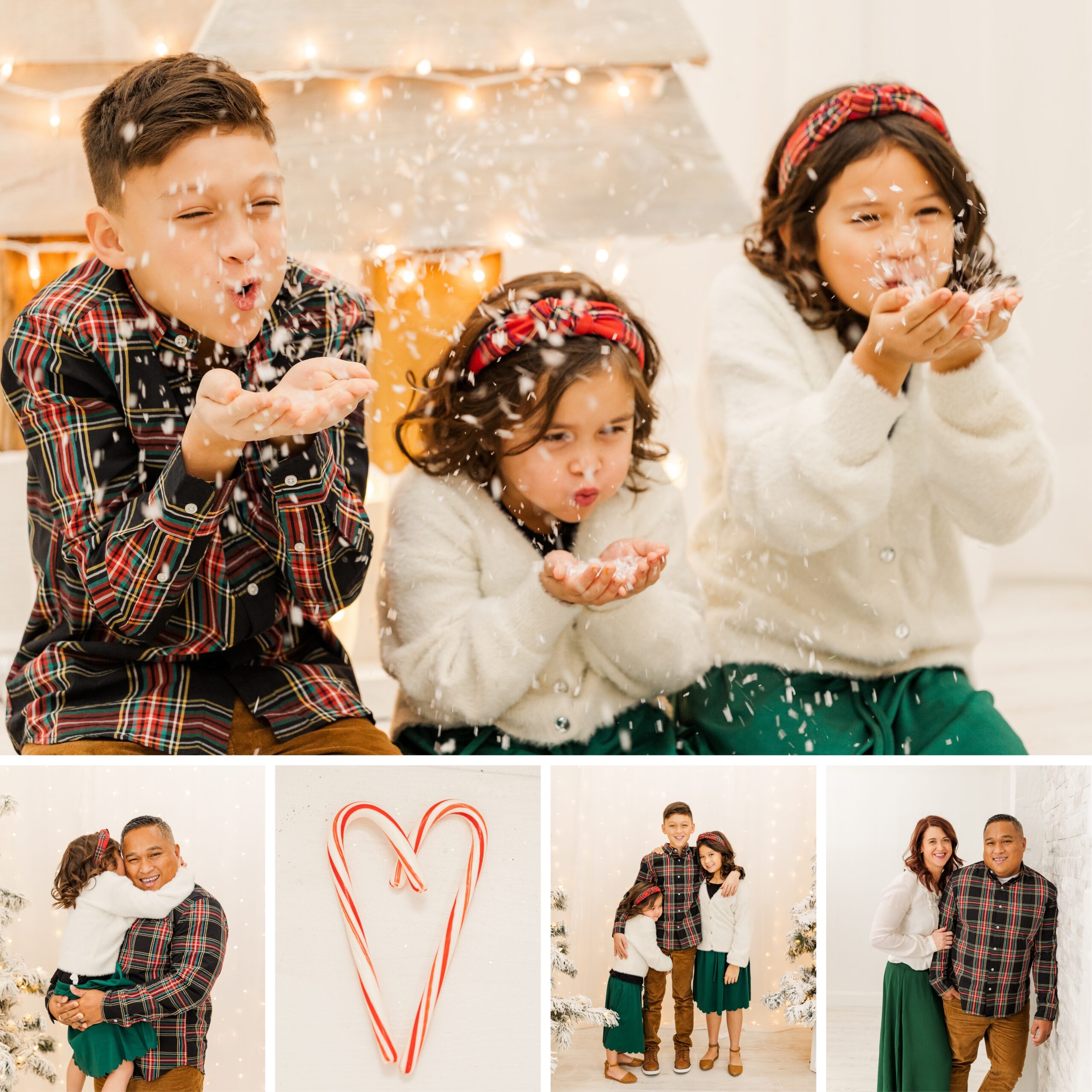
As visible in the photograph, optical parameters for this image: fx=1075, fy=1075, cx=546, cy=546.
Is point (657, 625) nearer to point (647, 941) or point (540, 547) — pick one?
point (540, 547)

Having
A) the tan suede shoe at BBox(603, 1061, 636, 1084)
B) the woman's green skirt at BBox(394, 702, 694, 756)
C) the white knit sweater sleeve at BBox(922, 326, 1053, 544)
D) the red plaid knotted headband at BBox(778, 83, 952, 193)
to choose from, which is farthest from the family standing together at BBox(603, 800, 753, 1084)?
the red plaid knotted headband at BBox(778, 83, 952, 193)

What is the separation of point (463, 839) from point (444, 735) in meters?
0.10

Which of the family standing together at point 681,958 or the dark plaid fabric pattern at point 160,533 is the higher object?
the dark plaid fabric pattern at point 160,533

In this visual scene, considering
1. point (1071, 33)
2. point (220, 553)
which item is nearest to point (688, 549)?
point (220, 553)

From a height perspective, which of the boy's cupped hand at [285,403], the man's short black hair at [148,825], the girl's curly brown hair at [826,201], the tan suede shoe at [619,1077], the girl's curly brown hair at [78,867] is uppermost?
the girl's curly brown hair at [826,201]

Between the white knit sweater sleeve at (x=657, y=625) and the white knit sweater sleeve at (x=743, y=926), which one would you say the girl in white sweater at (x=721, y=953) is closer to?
the white knit sweater sleeve at (x=743, y=926)

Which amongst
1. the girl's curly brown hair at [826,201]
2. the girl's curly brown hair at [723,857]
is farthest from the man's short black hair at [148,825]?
the girl's curly brown hair at [826,201]

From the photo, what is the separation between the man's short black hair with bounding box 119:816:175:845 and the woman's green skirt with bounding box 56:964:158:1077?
9 cm

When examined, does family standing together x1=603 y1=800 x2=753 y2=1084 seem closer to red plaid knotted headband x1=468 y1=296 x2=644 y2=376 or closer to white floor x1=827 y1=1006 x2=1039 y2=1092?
white floor x1=827 y1=1006 x2=1039 y2=1092

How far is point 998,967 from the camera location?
2.40ft

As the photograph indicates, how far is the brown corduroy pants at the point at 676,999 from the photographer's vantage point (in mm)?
736

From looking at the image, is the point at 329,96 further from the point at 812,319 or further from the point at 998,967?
the point at 998,967

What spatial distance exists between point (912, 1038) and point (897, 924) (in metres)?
0.07

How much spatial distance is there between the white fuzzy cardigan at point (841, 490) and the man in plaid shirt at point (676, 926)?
0.52 feet
